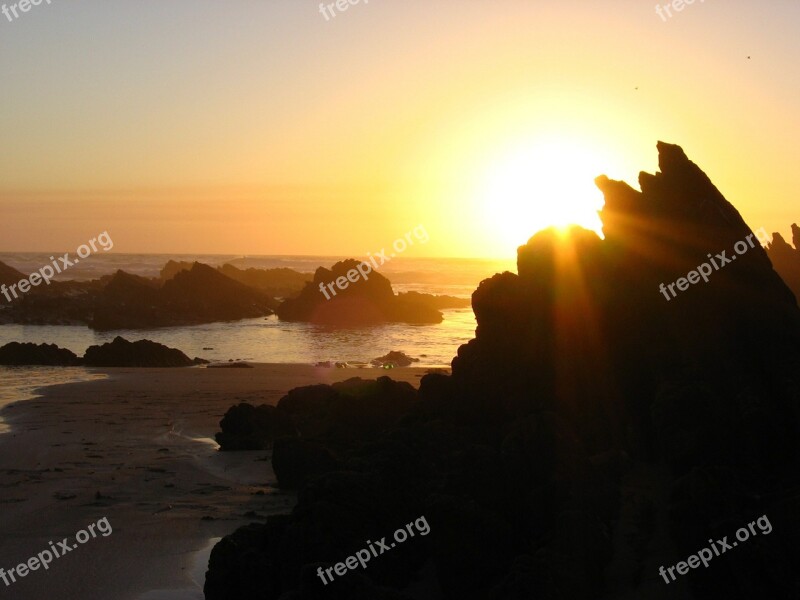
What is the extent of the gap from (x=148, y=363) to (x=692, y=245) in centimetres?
2838

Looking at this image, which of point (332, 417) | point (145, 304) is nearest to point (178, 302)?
point (145, 304)

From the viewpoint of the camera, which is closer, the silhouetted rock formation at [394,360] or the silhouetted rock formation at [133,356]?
the silhouetted rock formation at [133,356]

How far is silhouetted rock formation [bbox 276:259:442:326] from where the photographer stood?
65312 mm

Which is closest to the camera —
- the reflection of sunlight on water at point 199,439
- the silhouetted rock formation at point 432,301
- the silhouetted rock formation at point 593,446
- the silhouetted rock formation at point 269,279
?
the silhouetted rock formation at point 593,446

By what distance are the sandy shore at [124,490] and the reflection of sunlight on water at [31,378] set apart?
1.16m

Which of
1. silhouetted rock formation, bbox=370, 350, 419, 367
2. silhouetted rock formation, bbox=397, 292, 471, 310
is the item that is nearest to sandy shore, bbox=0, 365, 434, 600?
silhouetted rock formation, bbox=370, 350, 419, 367

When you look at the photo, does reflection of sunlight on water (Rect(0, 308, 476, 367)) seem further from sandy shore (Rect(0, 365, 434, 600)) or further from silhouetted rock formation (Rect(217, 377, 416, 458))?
silhouetted rock formation (Rect(217, 377, 416, 458))

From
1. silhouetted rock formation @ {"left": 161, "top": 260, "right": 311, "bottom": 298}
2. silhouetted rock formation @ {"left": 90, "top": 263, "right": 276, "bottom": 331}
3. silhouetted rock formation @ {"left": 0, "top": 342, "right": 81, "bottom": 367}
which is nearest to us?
silhouetted rock formation @ {"left": 0, "top": 342, "right": 81, "bottom": 367}

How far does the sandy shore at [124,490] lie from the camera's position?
12.1 metres

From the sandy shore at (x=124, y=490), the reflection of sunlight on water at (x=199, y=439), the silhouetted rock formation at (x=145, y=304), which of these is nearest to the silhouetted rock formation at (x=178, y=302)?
the silhouetted rock formation at (x=145, y=304)

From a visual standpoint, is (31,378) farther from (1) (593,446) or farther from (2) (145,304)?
(2) (145,304)

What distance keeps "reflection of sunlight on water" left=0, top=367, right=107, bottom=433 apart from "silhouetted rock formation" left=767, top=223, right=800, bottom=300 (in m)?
32.2

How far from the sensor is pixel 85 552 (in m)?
12.9

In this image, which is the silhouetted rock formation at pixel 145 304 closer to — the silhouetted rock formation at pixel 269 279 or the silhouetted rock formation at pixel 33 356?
the silhouetted rock formation at pixel 33 356
